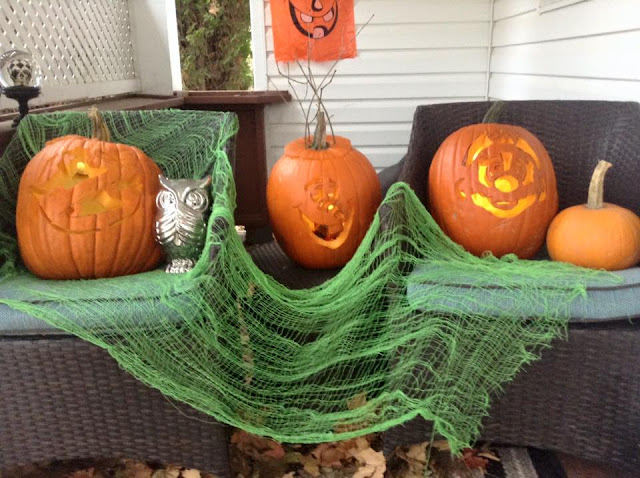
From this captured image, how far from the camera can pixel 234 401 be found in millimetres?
1420

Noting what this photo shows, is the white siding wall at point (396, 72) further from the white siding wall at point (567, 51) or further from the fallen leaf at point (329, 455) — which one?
the fallen leaf at point (329, 455)

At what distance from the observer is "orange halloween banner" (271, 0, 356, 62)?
10.1ft

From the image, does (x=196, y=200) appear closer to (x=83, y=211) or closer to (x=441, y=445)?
(x=83, y=211)

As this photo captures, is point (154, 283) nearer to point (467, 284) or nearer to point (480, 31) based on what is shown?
point (467, 284)

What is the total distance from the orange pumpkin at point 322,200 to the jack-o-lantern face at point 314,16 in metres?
1.27

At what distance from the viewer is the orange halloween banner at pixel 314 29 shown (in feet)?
10.1

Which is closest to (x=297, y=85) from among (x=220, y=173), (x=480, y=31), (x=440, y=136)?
(x=480, y=31)

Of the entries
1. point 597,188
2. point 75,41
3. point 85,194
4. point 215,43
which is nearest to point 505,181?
point 597,188

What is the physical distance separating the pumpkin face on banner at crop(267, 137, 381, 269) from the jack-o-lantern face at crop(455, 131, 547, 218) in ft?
1.38

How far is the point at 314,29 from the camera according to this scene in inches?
123

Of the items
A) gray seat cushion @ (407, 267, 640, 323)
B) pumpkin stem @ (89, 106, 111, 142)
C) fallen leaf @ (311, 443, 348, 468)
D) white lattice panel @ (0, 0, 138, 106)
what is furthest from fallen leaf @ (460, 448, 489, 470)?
white lattice panel @ (0, 0, 138, 106)

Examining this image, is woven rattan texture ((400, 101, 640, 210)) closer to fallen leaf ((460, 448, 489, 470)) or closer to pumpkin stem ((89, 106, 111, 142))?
fallen leaf ((460, 448, 489, 470))

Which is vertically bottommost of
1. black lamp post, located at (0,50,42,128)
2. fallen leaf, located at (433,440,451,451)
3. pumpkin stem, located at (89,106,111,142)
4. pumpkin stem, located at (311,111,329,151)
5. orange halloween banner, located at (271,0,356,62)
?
fallen leaf, located at (433,440,451,451)

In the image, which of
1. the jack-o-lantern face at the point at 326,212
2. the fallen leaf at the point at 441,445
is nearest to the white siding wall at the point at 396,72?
the jack-o-lantern face at the point at 326,212
